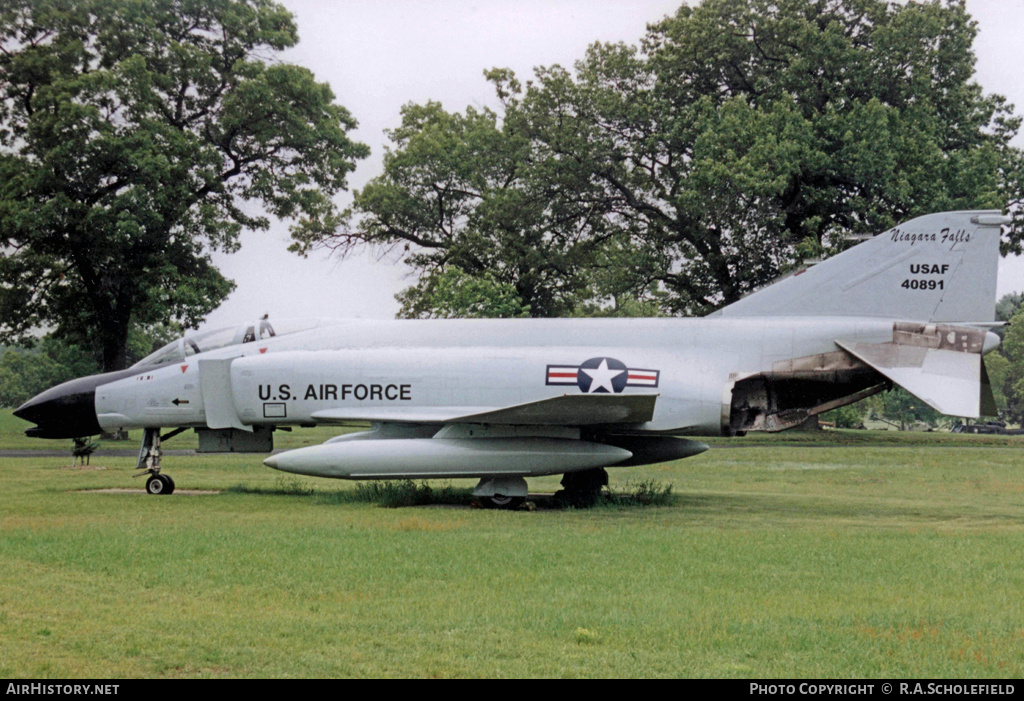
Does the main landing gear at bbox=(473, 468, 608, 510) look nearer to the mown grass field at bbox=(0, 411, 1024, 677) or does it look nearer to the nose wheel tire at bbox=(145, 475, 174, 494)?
the mown grass field at bbox=(0, 411, 1024, 677)

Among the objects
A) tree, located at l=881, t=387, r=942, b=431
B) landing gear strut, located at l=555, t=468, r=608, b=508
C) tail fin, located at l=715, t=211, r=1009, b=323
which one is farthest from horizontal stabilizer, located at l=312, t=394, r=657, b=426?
tree, located at l=881, t=387, r=942, b=431

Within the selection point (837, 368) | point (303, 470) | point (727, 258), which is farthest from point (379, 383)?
point (727, 258)

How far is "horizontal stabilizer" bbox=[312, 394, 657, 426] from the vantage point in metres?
14.0

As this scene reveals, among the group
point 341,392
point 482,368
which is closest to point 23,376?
point 341,392

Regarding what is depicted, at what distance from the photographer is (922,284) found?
15297 millimetres

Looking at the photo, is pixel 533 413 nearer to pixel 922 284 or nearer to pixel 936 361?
pixel 936 361

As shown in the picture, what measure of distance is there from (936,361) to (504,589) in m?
9.11

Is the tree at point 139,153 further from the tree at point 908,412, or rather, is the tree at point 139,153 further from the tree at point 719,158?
the tree at point 908,412

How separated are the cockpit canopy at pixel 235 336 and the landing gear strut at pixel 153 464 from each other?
124 centimetres

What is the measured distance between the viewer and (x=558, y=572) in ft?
30.0

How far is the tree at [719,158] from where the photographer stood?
36031mm

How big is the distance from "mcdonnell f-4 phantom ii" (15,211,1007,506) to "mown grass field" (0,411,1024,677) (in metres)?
0.96

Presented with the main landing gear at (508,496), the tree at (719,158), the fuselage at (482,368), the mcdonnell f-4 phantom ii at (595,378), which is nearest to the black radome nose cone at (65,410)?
the mcdonnell f-4 phantom ii at (595,378)

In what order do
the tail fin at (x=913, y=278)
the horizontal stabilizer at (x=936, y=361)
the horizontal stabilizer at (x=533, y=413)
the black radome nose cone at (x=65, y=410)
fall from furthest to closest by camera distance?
the black radome nose cone at (x=65, y=410) < the tail fin at (x=913, y=278) < the horizontal stabilizer at (x=936, y=361) < the horizontal stabilizer at (x=533, y=413)
